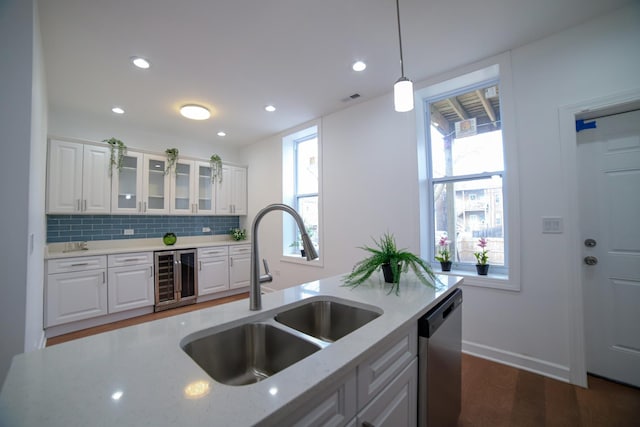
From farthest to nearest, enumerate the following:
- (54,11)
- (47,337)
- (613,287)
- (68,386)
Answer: (47,337) < (613,287) < (54,11) < (68,386)

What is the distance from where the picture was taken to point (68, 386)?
633 millimetres

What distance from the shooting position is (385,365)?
0.95 metres

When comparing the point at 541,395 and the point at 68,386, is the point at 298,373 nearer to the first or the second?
the point at 68,386

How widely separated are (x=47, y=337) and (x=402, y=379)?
3.91m

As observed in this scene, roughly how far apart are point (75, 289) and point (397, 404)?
3719 millimetres

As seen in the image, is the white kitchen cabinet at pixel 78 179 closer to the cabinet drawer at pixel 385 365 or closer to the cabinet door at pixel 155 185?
the cabinet door at pixel 155 185

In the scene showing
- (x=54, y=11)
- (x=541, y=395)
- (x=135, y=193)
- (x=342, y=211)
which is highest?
(x=54, y=11)

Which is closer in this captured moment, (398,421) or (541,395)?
(398,421)

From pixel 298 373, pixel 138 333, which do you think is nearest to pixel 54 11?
pixel 138 333

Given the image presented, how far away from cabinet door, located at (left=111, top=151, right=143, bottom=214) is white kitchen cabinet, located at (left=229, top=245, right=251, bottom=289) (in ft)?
5.00

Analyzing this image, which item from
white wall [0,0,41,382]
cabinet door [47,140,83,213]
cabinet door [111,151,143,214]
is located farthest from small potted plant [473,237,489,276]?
cabinet door [47,140,83,213]

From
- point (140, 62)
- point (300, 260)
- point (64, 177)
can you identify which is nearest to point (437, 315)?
point (300, 260)

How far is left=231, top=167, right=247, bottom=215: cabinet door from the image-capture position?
484cm

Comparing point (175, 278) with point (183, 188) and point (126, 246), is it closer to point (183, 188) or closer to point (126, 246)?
point (126, 246)
